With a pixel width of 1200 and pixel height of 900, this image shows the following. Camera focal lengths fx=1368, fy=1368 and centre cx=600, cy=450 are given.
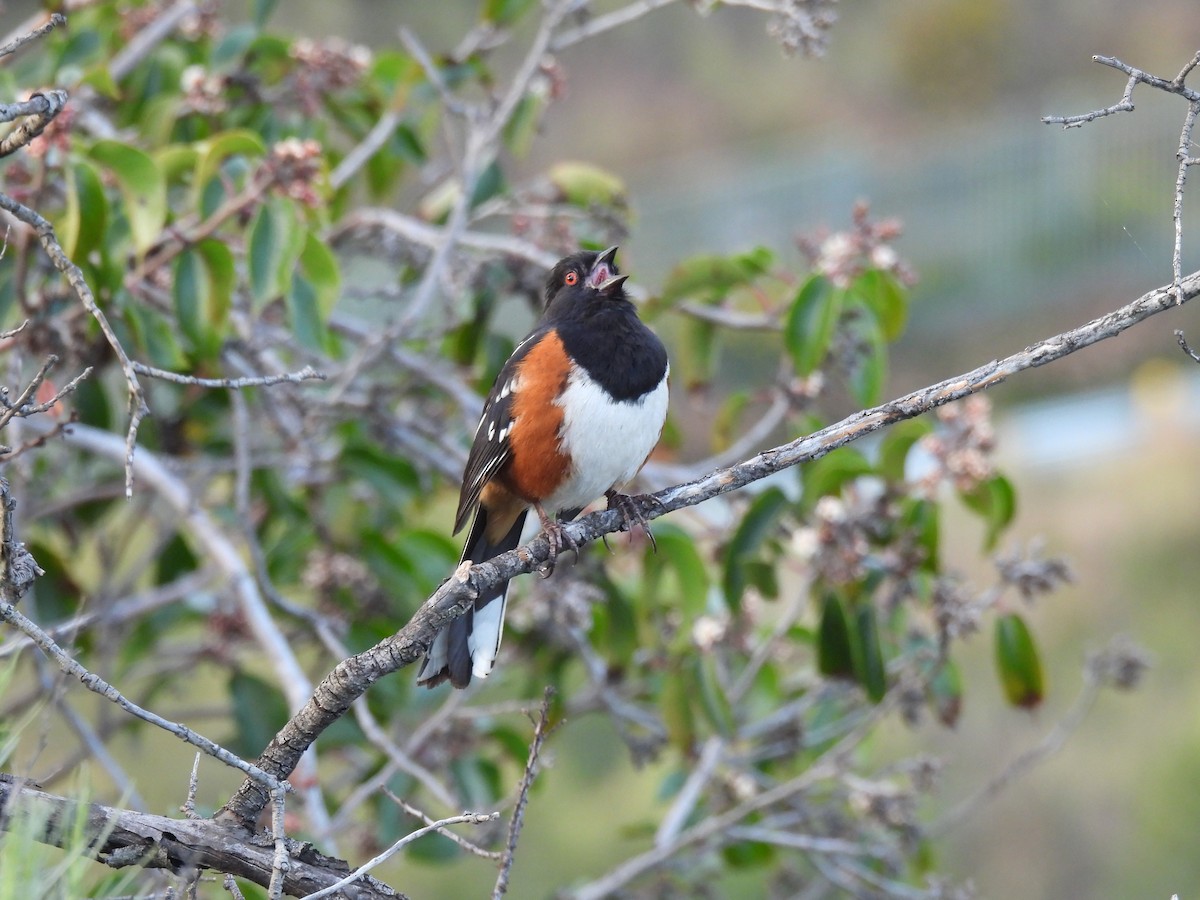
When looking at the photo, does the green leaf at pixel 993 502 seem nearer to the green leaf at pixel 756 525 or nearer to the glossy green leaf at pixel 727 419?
the green leaf at pixel 756 525

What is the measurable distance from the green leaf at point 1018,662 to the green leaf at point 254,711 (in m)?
1.70

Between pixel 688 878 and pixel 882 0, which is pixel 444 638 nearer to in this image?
pixel 688 878

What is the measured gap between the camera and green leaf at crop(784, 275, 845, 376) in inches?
113

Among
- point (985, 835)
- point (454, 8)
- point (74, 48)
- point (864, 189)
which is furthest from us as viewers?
point (454, 8)

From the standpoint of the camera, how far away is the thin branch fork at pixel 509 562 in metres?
1.64

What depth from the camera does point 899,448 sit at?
9.32ft

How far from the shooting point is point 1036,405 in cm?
1276

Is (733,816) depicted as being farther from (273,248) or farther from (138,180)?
(138,180)

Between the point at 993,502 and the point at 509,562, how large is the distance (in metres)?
1.30

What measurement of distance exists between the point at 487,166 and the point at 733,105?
631 inches

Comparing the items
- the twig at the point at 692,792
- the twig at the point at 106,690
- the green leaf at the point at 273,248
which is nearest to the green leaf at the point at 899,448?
the twig at the point at 692,792

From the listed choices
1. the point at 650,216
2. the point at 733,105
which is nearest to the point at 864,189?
the point at 650,216

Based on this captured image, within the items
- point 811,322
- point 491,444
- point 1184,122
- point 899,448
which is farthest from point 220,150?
point 1184,122

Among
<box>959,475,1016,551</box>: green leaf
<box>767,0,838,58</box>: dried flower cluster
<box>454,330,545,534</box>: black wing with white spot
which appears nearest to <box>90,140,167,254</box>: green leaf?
<box>454,330,545,534</box>: black wing with white spot
